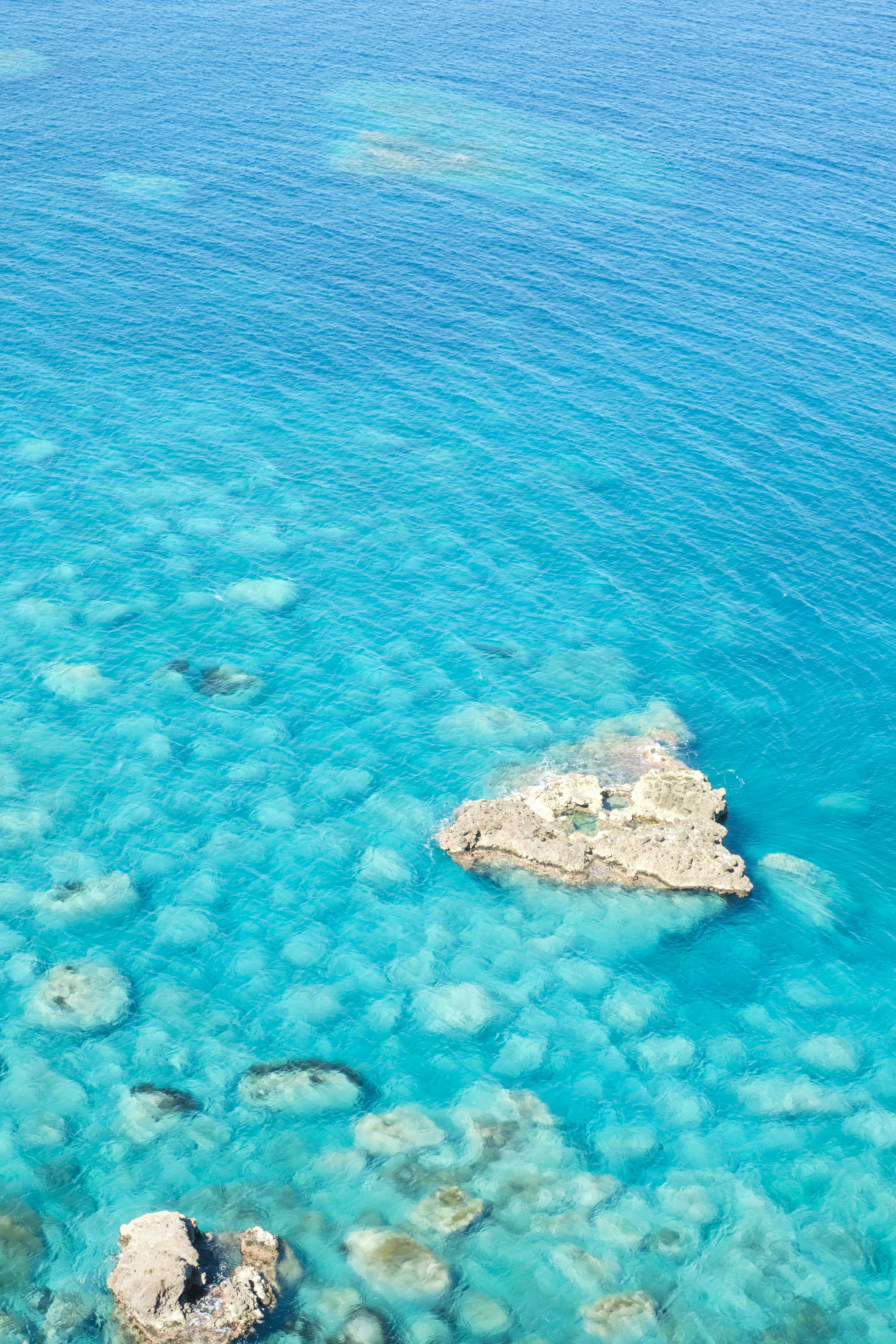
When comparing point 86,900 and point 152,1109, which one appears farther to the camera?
point 86,900

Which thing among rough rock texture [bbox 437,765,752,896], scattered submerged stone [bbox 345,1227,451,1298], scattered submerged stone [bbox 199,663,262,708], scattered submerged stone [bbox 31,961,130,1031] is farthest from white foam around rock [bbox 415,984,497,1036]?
scattered submerged stone [bbox 199,663,262,708]

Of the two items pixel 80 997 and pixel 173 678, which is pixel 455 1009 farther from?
pixel 173 678

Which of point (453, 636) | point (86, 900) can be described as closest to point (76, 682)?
point (86, 900)

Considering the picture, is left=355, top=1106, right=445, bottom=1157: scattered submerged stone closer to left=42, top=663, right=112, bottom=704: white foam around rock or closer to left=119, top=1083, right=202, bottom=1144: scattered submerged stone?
left=119, top=1083, right=202, bottom=1144: scattered submerged stone

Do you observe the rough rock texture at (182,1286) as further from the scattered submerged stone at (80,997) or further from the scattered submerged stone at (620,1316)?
the scattered submerged stone at (620,1316)

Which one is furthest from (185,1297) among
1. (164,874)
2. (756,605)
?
(756,605)

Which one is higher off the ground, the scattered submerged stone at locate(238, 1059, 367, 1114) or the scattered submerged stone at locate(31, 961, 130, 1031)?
the scattered submerged stone at locate(31, 961, 130, 1031)
